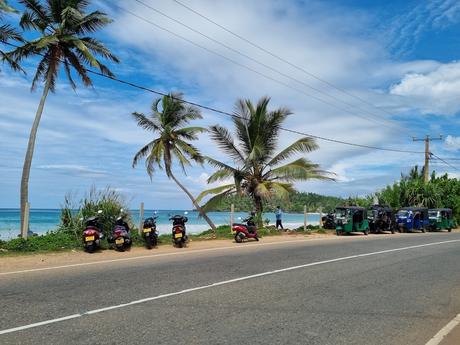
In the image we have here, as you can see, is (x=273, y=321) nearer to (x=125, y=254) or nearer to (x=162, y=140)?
(x=125, y=254)

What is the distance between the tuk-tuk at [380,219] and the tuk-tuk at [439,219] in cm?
658

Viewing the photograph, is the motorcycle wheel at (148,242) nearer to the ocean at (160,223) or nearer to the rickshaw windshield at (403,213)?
the ocean at (160,223)

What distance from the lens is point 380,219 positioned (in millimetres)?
30109

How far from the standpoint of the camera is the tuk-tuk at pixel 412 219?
105 feet

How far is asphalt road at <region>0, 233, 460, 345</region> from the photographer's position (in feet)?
19.0

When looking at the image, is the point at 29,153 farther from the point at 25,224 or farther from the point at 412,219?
the point at 412,219

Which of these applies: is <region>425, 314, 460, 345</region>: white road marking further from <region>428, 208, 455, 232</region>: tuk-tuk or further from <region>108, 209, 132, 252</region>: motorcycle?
<region>428, 208, 455, 232</region>: tuk-tuk

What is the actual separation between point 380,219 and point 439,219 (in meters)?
8.46

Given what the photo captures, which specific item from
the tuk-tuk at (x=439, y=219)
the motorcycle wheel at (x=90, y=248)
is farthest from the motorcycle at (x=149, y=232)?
the tuk-tuk at (x=439, y=219)

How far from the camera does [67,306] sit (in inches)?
275

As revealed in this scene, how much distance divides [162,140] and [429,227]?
22.8 metres

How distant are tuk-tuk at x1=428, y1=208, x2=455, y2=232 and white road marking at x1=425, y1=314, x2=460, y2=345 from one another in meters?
30.9

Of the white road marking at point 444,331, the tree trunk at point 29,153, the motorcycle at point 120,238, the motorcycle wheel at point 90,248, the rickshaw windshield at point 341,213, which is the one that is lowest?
the white road marking at point 444,331

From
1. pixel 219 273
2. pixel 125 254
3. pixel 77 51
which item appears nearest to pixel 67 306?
pixel 219 273
